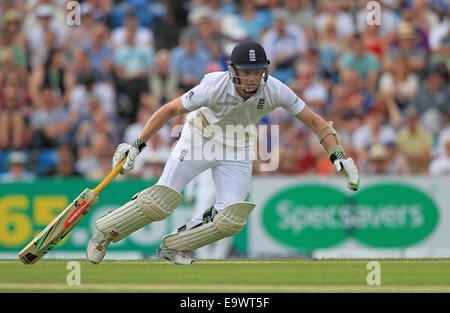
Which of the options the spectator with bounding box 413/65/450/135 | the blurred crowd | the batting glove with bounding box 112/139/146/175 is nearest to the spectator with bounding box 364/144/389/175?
the blurred crowd

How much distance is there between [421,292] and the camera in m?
6.74

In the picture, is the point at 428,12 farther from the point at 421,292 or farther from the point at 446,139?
the point at 421,292

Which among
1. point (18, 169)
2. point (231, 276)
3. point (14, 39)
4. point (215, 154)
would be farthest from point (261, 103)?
point (14, 39)

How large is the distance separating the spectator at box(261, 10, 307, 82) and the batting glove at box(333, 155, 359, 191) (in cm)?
583

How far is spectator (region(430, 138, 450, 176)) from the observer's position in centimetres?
1227

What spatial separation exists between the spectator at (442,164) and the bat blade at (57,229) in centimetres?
596

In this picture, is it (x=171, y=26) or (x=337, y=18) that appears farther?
(x=171, y=26)

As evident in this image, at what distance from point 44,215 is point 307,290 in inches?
211

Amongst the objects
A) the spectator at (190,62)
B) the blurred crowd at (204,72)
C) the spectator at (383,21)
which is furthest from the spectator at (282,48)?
Answer: the spectator at (383,21)

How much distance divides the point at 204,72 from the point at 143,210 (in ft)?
19.3

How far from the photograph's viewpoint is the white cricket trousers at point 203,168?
26.9ft

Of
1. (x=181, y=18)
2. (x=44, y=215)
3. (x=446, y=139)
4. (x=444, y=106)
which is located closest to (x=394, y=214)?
(x=446, y=139)

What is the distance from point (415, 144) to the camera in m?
12.8

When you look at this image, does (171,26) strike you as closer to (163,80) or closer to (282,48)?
(163,80)
